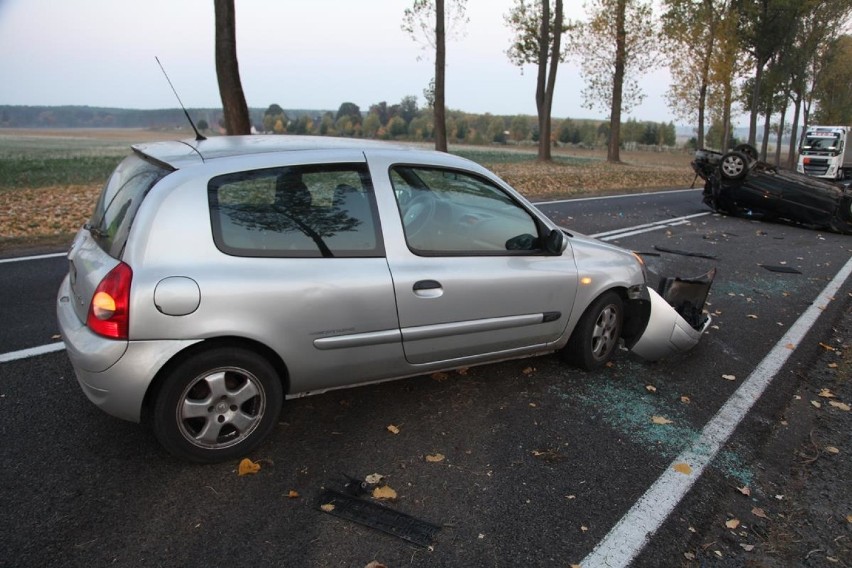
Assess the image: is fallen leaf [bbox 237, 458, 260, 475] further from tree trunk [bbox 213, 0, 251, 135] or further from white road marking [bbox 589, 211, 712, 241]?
tree trunk [bbox 213, 0, 251, 135]

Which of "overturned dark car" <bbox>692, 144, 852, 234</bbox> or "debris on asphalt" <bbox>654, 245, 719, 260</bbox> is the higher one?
"overturned dark car" <bbox>692, 144, 852, 234</bbox>

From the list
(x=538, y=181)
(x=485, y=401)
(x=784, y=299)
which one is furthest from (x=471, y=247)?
Answer: (x=538, y=181)

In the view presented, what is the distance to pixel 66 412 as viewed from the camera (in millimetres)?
3525

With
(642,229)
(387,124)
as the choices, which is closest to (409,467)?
(642,229)

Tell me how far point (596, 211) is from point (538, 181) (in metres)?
6.23

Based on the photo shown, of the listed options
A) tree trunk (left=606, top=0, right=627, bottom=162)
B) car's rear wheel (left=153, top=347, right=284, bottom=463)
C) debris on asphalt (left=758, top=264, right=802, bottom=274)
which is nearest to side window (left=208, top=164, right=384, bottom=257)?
car's rear wheel (left=153, top=347, right=284, bottom=463)

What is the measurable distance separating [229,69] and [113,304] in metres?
11.4

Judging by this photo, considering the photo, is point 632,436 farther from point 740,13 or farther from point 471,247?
point 740,13

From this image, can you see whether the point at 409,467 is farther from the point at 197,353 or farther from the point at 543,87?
the point at 543,87

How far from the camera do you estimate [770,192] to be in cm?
1245

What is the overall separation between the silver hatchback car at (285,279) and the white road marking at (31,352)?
134 centimetres

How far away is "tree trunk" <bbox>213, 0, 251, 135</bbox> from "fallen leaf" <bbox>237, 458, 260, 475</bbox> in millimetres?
11451

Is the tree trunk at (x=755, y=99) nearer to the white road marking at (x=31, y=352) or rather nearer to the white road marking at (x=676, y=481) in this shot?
the white road marking at (x=676, y=481)

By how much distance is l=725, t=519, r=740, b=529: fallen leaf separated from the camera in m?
2.78
